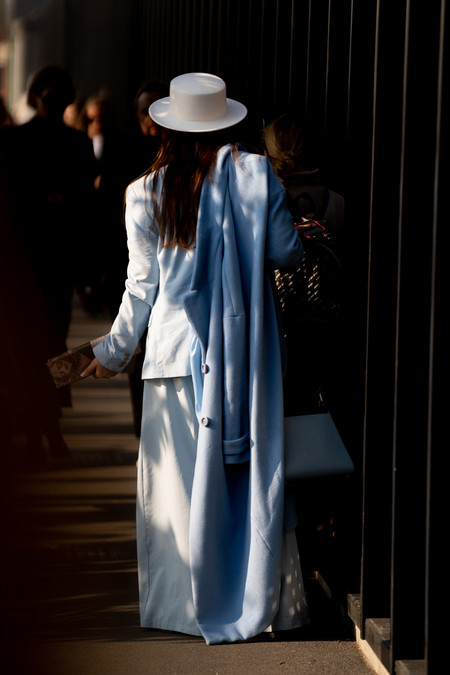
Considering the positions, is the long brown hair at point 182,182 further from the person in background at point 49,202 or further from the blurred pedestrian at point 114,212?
the person in background at point 49,202

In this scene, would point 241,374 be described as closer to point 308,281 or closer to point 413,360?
point 308,281

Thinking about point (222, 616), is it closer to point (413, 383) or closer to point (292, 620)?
point (292, 620)

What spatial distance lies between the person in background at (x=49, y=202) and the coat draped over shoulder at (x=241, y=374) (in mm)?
2862

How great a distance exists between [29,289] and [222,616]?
301cm

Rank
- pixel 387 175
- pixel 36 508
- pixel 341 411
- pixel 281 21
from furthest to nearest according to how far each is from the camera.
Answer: pixel 36 508
pixel 281 21
pixel 341 411
pixel 387 175

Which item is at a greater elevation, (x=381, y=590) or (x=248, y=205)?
(x=248, y=205)

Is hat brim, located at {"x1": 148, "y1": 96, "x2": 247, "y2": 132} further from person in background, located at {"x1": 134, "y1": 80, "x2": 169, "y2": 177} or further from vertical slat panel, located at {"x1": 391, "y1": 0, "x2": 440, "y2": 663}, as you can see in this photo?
person in background, located at {"x1": 134, "y1": 80, "x2": 169, "y2": 177}

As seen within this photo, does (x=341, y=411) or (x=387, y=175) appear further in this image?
(x=341, y=411)

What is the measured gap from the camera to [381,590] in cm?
388

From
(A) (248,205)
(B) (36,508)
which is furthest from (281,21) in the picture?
(B) (36,508)

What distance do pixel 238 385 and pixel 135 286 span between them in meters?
0.56

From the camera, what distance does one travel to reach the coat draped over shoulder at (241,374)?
13.3 ft

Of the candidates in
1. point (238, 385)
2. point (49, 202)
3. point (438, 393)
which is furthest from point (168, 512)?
point (49, 202)

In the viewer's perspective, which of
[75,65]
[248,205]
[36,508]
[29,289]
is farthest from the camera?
[75,65]
